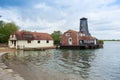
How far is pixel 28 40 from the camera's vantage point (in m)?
53.8

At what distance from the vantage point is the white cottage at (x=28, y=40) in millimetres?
52000

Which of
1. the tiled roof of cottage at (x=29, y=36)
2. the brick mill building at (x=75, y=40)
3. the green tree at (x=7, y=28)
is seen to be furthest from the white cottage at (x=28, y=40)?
the green tree at (x=7, y=28)

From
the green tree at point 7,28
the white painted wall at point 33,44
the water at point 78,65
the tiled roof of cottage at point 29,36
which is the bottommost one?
the water at point 78,65

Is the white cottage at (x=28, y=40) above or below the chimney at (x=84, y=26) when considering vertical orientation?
below

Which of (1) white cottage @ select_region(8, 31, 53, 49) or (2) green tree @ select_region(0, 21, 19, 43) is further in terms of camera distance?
(2) green tree @ select_region(0, 21, 19, 43)

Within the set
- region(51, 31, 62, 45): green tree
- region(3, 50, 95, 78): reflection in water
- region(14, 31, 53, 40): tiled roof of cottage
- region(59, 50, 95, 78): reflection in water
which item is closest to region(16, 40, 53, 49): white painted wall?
region(14, 31, 53, 40): tiled roof of cottage

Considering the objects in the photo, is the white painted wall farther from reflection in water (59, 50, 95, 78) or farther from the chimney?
reflection in water (59, 50, 95, 78)

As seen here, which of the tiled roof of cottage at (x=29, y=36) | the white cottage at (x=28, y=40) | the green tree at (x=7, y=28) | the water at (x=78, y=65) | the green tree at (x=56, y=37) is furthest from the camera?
the green tree at (x=56, y=37)

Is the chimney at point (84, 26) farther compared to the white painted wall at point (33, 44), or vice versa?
the chimney at point (84, 26)

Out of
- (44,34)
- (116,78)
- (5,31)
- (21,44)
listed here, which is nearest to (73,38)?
(44,34)

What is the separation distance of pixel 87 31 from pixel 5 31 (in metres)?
27.9

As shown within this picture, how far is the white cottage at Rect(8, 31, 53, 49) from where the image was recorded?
171 feet

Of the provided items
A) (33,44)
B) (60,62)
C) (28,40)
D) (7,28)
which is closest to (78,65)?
(60,62)

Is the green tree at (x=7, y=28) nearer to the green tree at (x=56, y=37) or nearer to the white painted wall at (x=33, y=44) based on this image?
the white painted wall at (x=33, y=44)
